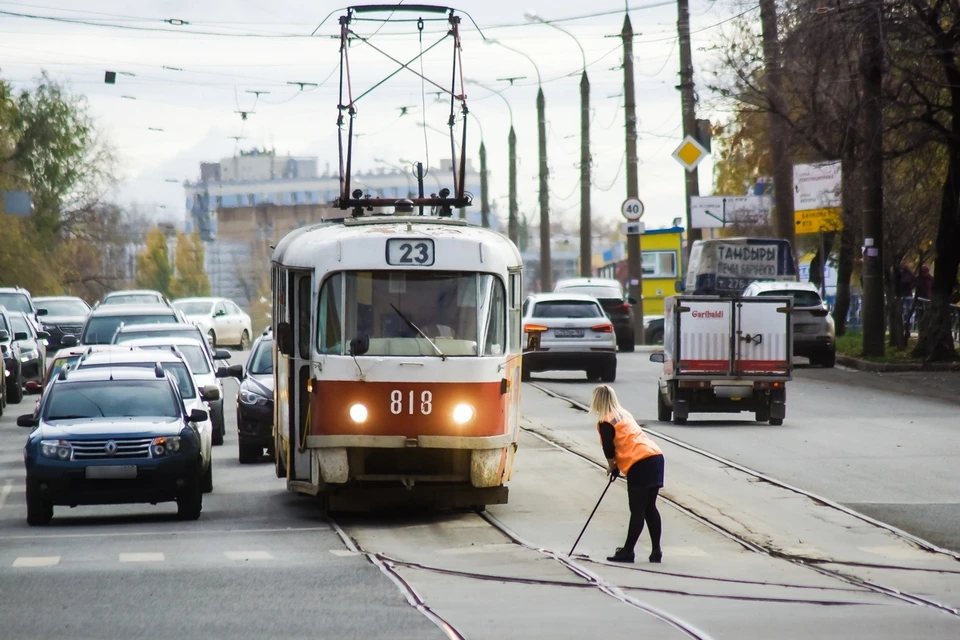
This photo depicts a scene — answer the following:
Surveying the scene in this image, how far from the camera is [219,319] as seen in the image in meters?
48.9

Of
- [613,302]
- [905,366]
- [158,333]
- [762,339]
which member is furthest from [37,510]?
[613,302]

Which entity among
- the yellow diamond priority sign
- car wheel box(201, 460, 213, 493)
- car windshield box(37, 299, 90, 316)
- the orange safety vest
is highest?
the yellow diamond priority sign

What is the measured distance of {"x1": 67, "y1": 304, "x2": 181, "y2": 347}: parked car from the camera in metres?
29.3

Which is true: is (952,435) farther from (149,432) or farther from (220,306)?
(220,306)

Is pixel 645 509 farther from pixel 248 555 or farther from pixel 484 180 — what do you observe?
pixel 484 180

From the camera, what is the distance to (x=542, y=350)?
31.0m

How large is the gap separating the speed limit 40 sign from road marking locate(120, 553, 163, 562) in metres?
37.2

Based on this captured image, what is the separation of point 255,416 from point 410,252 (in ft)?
22.0

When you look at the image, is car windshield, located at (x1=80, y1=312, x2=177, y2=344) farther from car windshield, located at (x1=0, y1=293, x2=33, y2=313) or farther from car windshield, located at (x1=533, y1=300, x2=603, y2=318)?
car windshield, located at (x1=0, y1=293, x2=33, y2=313)

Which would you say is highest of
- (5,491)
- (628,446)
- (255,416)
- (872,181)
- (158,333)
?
(872,181)

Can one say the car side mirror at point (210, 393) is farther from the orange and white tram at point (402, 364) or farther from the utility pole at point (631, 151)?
the utility pole at point (631, 151)

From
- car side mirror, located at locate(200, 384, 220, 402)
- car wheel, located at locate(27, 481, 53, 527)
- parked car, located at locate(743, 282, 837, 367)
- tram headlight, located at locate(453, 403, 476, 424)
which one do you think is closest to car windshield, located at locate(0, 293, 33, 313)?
parked car, located at locate(743, 282, 837, 367)

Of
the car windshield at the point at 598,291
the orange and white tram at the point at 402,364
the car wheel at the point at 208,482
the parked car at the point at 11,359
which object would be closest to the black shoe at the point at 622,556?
the orange and white tram at the point at 402,364

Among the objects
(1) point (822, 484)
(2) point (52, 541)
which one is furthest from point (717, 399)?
(2) point (52, 541)
